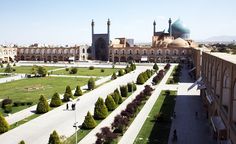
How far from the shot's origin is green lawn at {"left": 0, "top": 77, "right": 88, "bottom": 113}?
38.8 meters

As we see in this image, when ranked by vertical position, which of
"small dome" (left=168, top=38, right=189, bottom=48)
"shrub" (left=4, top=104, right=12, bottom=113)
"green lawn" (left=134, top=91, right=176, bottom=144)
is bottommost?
"green lawn" (left=134, top=91, right=176, bottom=144)

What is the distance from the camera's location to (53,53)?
106 m

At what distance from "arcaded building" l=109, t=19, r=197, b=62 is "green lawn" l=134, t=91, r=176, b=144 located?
56.6 meters

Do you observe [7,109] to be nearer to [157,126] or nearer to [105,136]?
[105,136]

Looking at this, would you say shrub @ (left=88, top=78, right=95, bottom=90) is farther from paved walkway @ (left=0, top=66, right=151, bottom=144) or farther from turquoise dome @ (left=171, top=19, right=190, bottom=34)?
turquoise dome @ (left=171, top=19, right=190, bottom=34)

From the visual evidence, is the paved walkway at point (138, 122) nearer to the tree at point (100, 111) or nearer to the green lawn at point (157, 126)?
the green lawn at point (157, 126)

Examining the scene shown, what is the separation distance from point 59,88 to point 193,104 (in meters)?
20.2

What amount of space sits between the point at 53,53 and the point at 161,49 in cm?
3647

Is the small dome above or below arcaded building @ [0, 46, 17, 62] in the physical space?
above

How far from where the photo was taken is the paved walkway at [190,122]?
23.6m

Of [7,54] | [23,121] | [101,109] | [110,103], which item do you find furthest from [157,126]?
[7,54]

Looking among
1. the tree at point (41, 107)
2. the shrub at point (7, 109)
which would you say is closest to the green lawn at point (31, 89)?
the shrub at point (7, 109)

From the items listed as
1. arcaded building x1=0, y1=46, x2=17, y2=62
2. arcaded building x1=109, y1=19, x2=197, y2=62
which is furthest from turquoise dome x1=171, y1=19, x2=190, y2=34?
arcaded building x1=0, y1=46, x2=17, y2=62

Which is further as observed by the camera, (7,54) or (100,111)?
(7,54)
